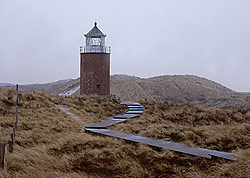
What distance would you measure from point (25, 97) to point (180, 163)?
10963 millimetres

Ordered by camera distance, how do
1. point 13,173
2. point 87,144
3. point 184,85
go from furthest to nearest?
point 184,85
point 87,144
point 13,173

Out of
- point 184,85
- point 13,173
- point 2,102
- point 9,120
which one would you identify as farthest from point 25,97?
point 184,85

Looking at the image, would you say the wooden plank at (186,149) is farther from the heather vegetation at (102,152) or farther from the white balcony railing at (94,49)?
the white balcony railing at (94,49)

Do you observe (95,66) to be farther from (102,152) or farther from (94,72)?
(102,152)

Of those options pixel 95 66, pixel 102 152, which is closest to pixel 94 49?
pixel 95 66

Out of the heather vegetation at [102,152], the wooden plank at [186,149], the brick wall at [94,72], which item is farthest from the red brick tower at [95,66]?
the wooden plank at [186,149]

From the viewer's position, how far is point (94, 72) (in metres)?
22.6

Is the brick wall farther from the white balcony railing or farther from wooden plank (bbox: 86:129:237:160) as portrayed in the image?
wooden plank (bbox: 86:129:237:160)

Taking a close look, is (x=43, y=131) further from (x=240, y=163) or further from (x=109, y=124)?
(x=240, y=163)

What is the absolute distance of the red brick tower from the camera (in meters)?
22.6

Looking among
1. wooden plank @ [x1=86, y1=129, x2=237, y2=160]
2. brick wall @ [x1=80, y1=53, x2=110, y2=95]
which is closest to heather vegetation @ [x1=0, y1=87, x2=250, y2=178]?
wooden plank @ [x1=86, y1=129, x2=237, y2=160]

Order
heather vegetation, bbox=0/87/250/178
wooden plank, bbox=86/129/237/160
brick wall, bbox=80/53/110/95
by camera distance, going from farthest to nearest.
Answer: brick wall, bbox=80/53/110/95 → wooden plank, bbox=86/129/237/160 → heather vegetation, bbox=0/87/250/178

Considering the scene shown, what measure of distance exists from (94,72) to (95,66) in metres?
0.49

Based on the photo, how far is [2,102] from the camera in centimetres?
1271
